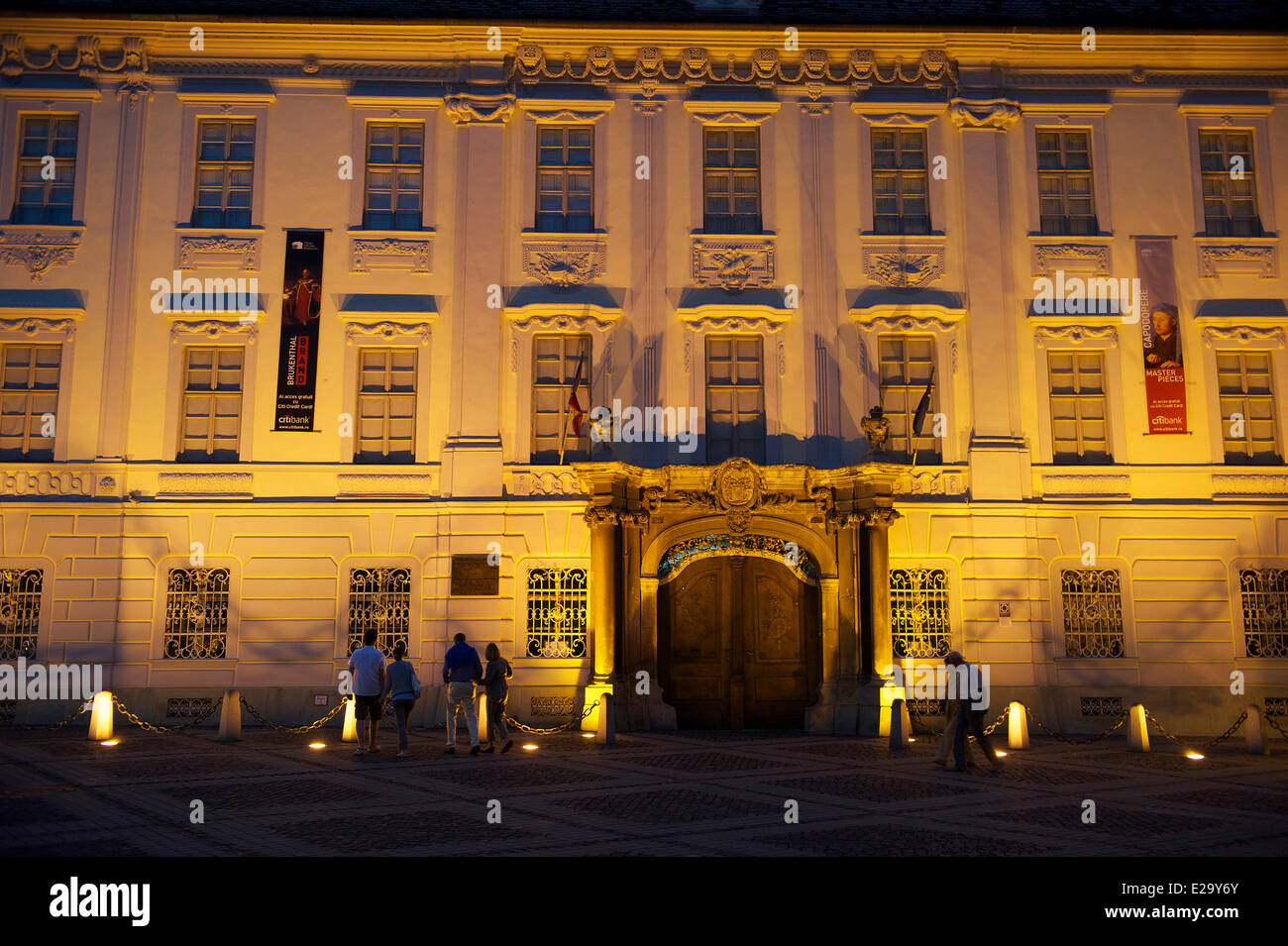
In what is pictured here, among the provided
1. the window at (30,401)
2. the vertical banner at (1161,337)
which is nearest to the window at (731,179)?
the vertical banner at (1161,337)

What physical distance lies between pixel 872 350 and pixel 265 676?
13.3 m

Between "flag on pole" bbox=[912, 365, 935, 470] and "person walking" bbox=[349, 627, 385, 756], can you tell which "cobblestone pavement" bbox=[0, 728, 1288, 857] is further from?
"flag on pole" bbox=[912, 365, 935, 470]

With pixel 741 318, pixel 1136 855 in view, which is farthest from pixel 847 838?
pixel 741 318

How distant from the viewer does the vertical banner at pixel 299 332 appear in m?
21.7

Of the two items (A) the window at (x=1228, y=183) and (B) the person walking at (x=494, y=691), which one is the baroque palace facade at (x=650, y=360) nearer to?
(A) the window at (x=1228, y=183)

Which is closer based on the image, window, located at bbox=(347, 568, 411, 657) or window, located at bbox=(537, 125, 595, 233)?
window, located at bbox=(347, 568, 411, 657)

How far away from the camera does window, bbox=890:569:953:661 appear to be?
70.0 feet

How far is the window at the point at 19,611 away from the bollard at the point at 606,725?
36.3 feet

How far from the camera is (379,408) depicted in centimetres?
2208

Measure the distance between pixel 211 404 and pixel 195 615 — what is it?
412 cm

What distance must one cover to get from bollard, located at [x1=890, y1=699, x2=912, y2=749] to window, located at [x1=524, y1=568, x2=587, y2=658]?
613cm

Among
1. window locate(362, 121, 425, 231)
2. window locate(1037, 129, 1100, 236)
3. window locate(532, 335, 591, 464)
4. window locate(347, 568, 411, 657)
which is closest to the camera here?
window locate(347, 568, 411, 657)

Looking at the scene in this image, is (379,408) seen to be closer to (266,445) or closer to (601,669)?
(266,445)

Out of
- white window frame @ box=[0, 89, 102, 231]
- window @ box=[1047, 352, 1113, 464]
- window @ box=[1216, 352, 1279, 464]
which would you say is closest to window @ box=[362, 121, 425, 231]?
white window frame @ box=[0, 89, 102, 231]
